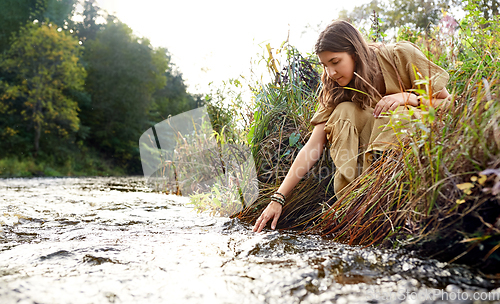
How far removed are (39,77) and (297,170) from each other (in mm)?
18436

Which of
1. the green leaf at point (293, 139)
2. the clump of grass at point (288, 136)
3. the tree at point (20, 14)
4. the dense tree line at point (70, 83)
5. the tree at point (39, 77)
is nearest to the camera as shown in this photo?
the clump of grass at point (288, 136)

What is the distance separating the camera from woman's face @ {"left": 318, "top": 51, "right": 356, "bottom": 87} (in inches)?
70.1

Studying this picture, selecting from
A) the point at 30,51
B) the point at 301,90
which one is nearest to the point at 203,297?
the point at 301,90

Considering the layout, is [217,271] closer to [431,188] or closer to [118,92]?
[431,188]

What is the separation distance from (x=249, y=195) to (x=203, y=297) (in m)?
1.49

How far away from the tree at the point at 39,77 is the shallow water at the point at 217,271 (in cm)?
1734

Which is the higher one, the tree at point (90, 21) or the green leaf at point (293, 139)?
the tree at point (90, 21)

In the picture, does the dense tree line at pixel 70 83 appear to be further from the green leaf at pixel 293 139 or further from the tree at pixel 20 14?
the green leaf at pixel 293 139

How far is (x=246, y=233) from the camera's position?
6.15ft

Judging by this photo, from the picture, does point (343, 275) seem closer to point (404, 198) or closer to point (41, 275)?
point (404, 198)

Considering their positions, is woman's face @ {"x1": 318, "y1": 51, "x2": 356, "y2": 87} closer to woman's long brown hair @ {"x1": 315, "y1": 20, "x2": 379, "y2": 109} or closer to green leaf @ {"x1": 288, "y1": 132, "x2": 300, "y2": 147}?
woman's long brown hair @ {"x1": 315, "y1": 20, "x2": 379, "y2": 109}

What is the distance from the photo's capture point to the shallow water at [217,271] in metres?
0.94

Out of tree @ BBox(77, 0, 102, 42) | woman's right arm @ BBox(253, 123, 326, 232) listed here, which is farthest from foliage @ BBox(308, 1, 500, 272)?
tree @ BBox(77, 0, 102, 42)

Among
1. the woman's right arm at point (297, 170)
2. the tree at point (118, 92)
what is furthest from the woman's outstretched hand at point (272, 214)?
the tree at point (118, 92)
